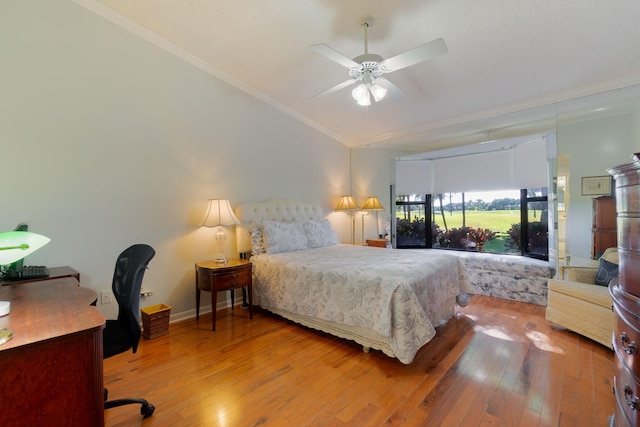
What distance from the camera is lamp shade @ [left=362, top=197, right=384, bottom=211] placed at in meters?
5.06

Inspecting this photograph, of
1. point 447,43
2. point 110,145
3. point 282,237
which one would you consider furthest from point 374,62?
point 110,145

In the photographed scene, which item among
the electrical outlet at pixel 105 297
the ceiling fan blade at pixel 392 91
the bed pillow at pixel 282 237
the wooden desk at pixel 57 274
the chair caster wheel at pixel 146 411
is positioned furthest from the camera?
the bed pillow at pixel 282 237

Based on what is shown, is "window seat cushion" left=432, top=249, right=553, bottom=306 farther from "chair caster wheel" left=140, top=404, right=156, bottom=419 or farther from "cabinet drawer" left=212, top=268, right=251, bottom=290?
"chair caster wheel" left=140, top=404, right=156, bottom=419

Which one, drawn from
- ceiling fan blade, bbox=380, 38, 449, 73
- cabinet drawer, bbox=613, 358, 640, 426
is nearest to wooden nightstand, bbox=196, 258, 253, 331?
ceiling fan blade, bbox=380, 38, 449, 73

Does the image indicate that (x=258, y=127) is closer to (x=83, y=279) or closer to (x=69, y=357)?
(x=83, y=279)

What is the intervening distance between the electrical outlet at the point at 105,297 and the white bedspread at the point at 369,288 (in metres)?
1.43

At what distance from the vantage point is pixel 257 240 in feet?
11.7

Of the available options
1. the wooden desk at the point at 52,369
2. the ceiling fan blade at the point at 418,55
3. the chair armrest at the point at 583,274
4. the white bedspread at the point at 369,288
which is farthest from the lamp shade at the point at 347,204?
the wooden desk at the point at 52,369

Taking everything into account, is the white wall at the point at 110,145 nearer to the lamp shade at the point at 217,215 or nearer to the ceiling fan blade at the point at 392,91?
the lamp shade at the point at 217,215

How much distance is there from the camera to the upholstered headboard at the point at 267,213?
3.65 meters

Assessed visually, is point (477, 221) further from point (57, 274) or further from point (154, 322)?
point (57, 274)

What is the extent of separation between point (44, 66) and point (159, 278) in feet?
7.09

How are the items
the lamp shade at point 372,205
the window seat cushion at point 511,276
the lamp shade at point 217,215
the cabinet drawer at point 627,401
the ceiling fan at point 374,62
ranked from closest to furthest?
the cabinet drawer at point 627,401, the ceiling fan at point 374,62, the lamp shade at point 217,215, the window seat cushion at point 511,276, the lamp shade at point 372,205

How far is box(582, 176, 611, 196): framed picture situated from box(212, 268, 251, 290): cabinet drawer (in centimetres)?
397
